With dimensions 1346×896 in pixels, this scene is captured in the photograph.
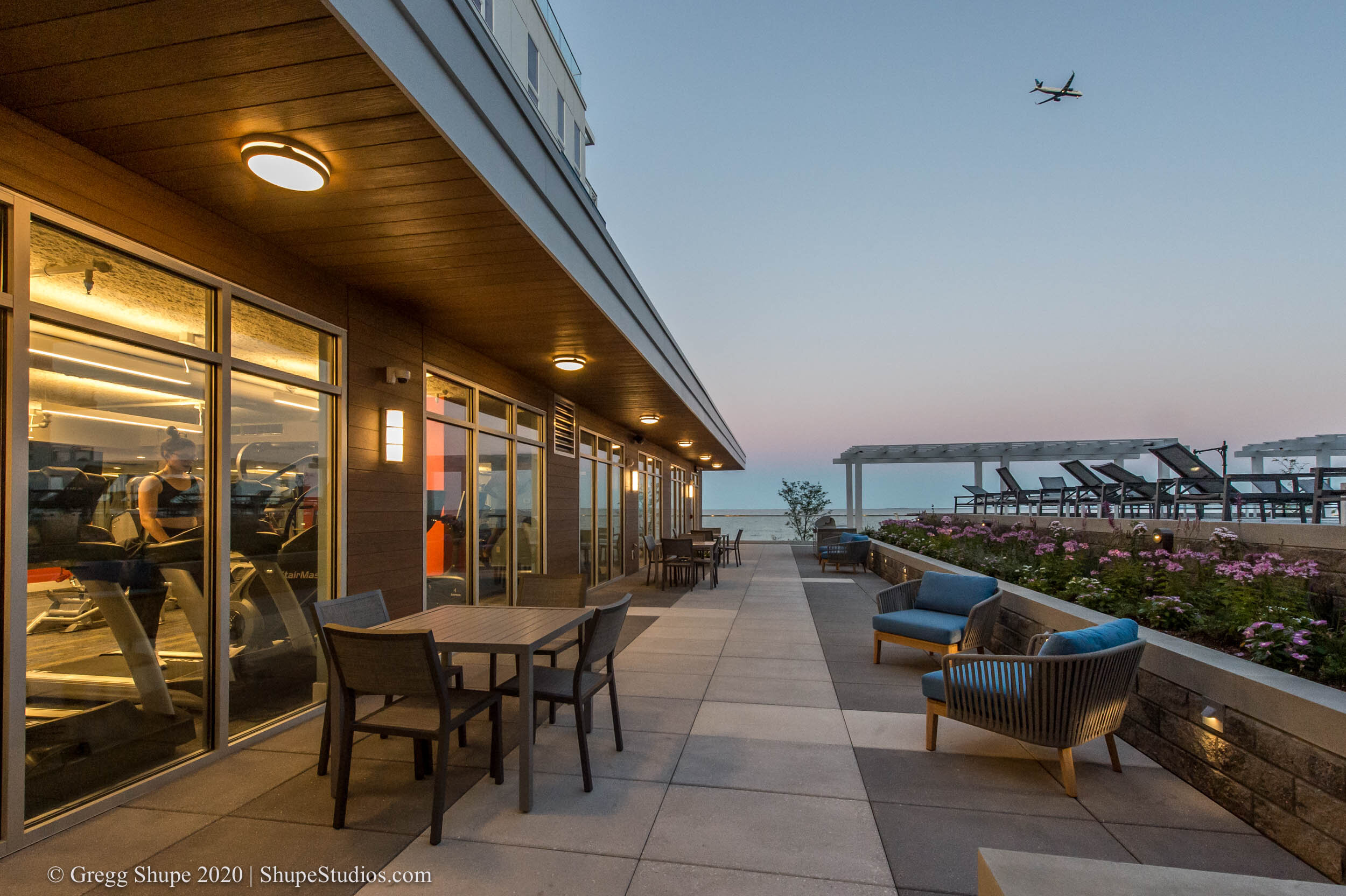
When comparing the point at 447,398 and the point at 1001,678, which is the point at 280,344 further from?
the point at 1001,678

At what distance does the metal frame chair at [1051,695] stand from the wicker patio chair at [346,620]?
250 centimetres

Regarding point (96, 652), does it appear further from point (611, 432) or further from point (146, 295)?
point (611, 432)

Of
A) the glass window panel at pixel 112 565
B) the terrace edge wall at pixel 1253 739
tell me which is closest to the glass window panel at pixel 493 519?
the glass window panel at pixel 112 565

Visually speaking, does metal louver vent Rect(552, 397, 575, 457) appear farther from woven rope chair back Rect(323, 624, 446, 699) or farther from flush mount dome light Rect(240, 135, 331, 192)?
woven rope chair back Rect(323, 624, 446, 699)

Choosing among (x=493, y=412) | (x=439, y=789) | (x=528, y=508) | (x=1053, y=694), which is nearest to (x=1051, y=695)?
(x=1053, y=694)

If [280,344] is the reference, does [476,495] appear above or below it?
below

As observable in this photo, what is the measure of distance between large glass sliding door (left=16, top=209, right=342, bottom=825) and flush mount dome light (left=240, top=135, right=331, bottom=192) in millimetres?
790

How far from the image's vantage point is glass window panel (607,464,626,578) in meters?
10.9

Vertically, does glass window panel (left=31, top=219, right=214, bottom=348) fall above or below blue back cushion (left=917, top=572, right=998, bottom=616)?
above

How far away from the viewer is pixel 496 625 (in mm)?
3164

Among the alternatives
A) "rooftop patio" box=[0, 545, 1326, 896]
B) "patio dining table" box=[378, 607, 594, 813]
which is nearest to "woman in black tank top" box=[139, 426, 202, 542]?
"patio dining table" box=[378, 607, 594, 813]

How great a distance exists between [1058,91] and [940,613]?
25.3 ft

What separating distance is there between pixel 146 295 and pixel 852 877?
3784mm

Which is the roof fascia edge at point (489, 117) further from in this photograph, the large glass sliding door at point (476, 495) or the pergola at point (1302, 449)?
the pergola at point (1302, 449)
